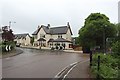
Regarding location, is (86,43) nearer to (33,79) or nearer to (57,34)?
(33,79)

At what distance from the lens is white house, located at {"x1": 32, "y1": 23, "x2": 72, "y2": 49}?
88.6 m

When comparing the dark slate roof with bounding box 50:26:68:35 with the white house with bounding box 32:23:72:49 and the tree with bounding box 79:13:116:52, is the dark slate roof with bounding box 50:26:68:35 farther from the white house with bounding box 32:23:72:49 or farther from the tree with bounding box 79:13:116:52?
the tree with bounding box 79:13:116:52

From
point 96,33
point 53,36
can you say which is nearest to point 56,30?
point 53,36

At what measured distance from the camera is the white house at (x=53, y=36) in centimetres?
8862

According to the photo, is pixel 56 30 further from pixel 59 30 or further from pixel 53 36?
pixel 53 36

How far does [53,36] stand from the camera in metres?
98.4

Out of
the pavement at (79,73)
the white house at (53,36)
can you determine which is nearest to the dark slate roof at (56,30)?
the white house at (53,36)

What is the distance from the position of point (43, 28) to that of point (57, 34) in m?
7.13

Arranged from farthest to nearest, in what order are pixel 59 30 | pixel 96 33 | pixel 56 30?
pixel 56 30 < pixel 59 30 < pixel 96 33

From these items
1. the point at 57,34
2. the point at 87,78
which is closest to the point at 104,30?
the point at 87,78

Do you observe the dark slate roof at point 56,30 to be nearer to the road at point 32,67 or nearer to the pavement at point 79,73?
the road at point 32,67

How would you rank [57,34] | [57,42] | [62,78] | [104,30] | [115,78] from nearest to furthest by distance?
1. [115,78]
2. [62,78]
3. [104,30]
4. [57,42]
5. [57,34]

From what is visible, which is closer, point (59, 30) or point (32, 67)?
point (32, 67)

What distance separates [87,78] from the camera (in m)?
14.4
